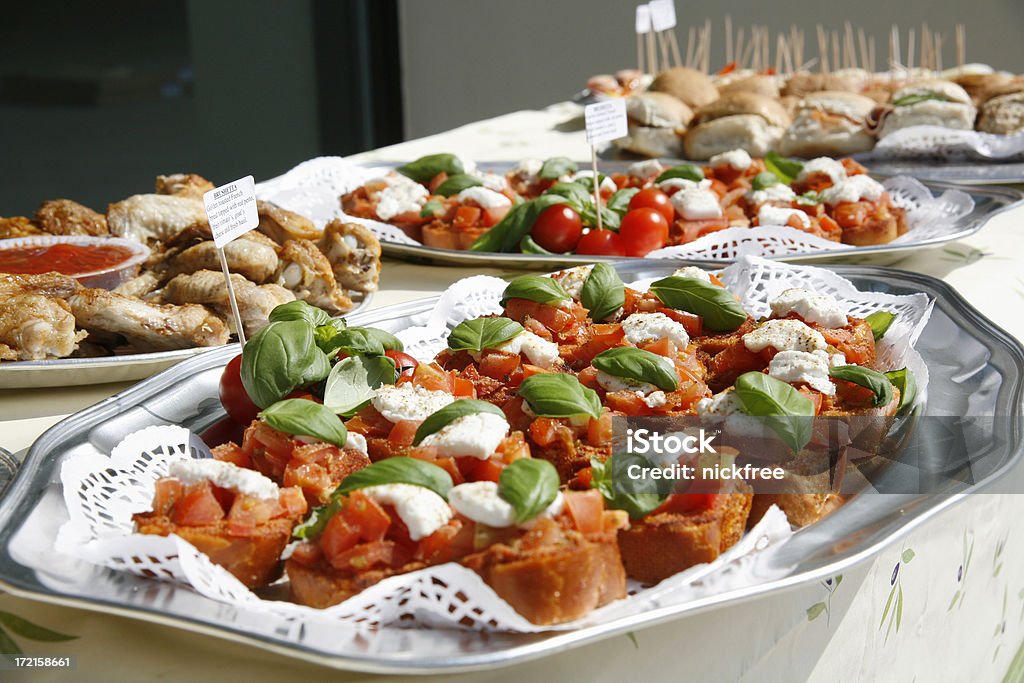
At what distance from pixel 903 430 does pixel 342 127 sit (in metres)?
7.21

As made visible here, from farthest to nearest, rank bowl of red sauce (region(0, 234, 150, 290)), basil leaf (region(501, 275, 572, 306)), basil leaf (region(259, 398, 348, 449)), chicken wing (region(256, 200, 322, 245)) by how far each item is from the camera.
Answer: chicken wing (region(256, 200, 322, 245)) → bowl of red sauce (region(0, 234, 150, 290)) → basil leaf (region(501, 275, 572, 306)) → basil leaf (region(259, 398, 348, 449))

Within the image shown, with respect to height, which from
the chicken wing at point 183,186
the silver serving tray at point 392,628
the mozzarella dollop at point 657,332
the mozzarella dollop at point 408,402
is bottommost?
the silver serving tray at point 392,628

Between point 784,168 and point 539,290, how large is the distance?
1667 mm

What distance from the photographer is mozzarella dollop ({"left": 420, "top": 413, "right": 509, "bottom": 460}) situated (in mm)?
1312

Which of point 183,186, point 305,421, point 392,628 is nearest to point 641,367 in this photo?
point 305,421

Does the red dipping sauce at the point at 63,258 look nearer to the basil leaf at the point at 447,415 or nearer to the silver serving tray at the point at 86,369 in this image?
the silver serving tray at the point at 86,369

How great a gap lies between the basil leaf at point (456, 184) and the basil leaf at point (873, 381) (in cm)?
157

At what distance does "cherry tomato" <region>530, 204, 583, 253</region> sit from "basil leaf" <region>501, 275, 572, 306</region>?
0.75 m

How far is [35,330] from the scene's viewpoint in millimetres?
1802

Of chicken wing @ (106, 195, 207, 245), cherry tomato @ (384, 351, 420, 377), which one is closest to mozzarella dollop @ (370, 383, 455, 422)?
cherry tomato @ (384, 351, 420, 377)

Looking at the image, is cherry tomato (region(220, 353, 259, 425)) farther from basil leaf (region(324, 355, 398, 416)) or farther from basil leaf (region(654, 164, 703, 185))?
basil leaf (region(654, 164, 703, 185))

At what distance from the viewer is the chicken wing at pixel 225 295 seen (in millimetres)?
1990

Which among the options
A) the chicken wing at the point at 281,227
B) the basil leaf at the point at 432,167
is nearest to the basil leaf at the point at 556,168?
the basil leaf at the point at 432,167

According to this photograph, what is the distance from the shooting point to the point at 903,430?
1.58 m
